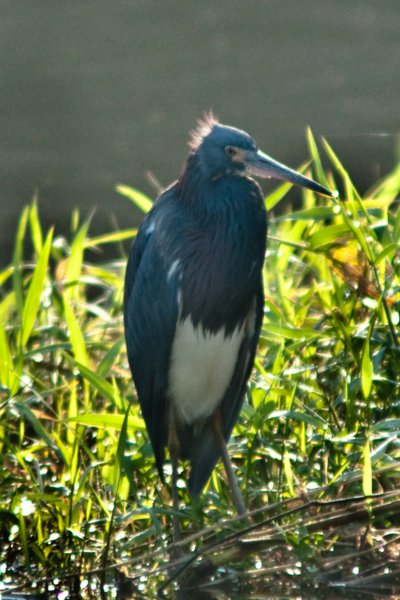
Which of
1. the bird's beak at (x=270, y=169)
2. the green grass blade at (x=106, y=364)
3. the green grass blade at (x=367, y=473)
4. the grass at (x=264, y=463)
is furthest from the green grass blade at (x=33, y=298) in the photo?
the green grass blade at (x=367, y=473)

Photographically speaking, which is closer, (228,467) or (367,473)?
(367,473)

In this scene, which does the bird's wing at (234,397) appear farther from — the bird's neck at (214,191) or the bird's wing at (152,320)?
the bird's neck at (214,191)

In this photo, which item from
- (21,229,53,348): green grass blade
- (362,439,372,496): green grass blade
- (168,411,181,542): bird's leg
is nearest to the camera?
(362,439,372,496): green grass blade

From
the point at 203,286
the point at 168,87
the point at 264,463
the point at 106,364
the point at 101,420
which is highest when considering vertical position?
the point at 168,87

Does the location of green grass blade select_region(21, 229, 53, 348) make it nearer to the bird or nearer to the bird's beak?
the bird

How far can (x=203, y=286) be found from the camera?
3828mm

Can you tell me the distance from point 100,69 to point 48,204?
2532 millimetres

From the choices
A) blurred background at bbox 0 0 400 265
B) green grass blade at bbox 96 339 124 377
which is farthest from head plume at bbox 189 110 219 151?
blurred background at bbox 0 0 400 265

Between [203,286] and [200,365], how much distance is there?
0.26 m

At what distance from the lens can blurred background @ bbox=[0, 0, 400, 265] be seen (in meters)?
8.20

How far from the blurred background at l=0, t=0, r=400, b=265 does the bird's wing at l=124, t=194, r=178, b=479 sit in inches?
131

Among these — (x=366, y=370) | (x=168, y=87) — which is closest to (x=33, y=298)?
(x=366, y=370)

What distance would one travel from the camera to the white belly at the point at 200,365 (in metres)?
3.88

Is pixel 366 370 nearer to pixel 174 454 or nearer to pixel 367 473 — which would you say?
pixel 367 473
